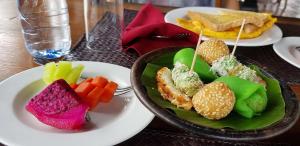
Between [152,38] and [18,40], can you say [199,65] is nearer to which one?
[152,38]

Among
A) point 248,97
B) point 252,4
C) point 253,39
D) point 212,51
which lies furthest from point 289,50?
point 252,4

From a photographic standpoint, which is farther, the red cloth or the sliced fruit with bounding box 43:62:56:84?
the red cloth

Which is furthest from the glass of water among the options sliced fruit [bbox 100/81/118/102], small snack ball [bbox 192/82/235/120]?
small snack ball [bbox 192/82/235/120]

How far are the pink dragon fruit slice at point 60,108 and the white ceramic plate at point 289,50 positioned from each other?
53 centimetres

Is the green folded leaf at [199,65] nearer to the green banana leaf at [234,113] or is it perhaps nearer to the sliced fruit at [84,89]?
the green banana leaf at [234,113]

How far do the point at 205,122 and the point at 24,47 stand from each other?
22.6 inches

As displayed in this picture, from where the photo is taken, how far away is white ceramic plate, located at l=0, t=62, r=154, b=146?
55 cm

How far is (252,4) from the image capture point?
2.18 metres

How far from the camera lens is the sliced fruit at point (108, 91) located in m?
0.67

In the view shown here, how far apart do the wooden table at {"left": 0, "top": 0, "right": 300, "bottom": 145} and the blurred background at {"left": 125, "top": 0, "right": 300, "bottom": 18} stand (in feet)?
1.08

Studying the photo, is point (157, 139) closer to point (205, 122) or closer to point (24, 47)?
point (205, 122)

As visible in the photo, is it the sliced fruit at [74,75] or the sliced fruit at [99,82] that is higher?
the sliced fruit at [99,82]

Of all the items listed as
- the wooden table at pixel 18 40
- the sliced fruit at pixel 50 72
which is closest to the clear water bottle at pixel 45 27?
the wooden table at pixel 18 40

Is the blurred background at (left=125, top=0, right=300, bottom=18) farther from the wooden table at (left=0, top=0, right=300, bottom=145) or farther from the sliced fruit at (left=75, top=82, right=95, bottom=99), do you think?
the sliced fruit at (left=75, top=82, right=95, bottom=99)
